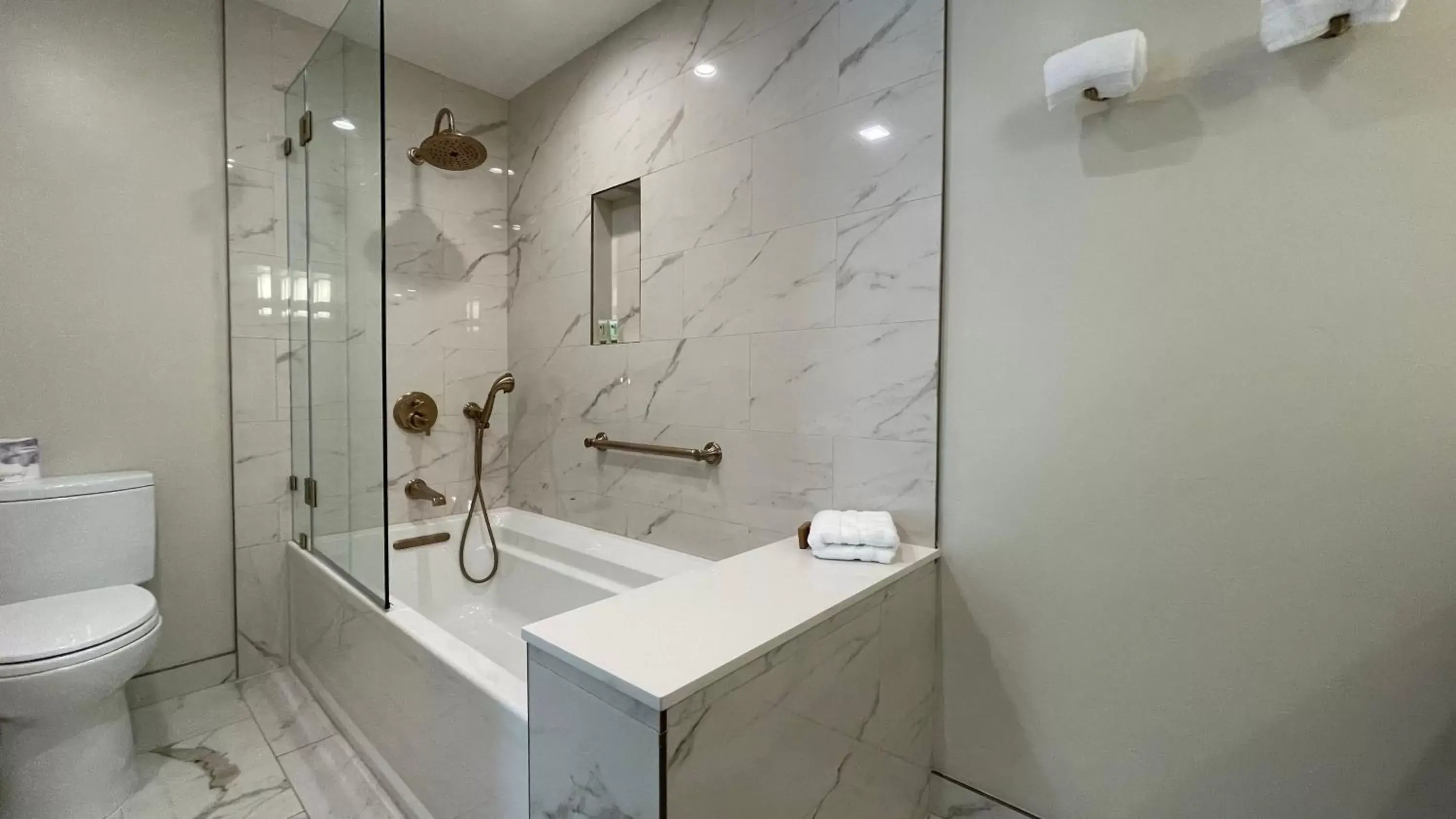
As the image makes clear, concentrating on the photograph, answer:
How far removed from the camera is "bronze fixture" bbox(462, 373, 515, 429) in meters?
2.53

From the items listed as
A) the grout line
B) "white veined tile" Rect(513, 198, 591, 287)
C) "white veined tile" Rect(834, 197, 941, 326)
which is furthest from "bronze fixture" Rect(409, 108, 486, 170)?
the grout line

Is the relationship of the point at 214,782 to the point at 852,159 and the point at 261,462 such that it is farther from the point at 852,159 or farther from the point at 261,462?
the point at 852,159

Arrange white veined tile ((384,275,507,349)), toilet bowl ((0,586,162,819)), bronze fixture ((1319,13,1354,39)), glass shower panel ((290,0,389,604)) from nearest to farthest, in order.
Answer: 1. bronze fixture ((1319,13,1354,39))
2. toilet bowl ((0,586,162,819))
3. glass shower panel ((290,0,389,604))
4. white veined tile ((384,275,507,349))

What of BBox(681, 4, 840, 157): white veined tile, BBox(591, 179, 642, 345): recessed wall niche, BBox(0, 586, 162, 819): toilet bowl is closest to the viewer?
BBox(0, 586, 162, 819): toilet bowl

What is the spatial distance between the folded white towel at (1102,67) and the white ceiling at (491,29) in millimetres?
1527

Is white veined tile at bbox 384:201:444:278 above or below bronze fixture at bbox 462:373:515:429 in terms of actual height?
above

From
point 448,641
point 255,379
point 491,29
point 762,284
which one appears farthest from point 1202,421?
point 255,379

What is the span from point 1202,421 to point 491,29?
8.65ft

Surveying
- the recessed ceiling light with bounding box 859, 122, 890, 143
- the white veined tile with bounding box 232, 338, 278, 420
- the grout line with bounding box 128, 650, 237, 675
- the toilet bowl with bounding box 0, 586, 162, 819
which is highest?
the recessed ceiling light with bounding box 859, 122, 890, 143

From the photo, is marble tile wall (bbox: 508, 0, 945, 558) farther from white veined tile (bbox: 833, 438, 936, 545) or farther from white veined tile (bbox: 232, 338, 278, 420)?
white veined tile (bbox: 232, 338, 278, 420)

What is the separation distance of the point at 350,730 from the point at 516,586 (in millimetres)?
704

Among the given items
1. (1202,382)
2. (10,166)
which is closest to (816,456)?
(1202,382)

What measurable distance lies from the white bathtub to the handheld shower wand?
0.10 feet

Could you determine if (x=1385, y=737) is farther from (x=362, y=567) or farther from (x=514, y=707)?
(x=362, y=567)
